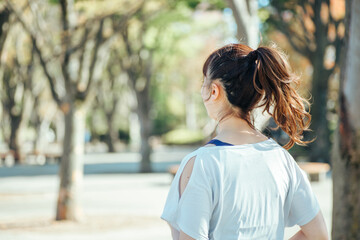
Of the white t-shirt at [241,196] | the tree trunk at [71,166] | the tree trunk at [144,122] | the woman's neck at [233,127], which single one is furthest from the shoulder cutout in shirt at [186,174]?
the tree trunk at [144,122]

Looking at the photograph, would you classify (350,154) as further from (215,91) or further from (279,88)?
(215,91)

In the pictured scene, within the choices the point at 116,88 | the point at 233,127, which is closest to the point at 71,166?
the point at 233,127

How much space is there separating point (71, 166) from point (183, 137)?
126ft

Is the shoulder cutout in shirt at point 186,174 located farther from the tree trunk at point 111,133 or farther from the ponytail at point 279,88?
the tree trunk at point 111,133

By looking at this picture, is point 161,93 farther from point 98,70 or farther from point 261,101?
point 261,101

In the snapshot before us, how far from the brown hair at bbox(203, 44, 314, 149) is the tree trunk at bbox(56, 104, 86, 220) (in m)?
8.14

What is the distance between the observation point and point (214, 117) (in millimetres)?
2031

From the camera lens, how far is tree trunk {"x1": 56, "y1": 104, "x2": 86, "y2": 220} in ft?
32.1

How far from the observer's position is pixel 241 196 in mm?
1878

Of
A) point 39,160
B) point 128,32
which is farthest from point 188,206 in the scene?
point 39,160

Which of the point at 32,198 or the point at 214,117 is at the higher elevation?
the point at 214,117

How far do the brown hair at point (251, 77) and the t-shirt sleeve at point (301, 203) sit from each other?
250mm

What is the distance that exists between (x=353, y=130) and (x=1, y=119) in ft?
102

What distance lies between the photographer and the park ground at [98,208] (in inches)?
341
